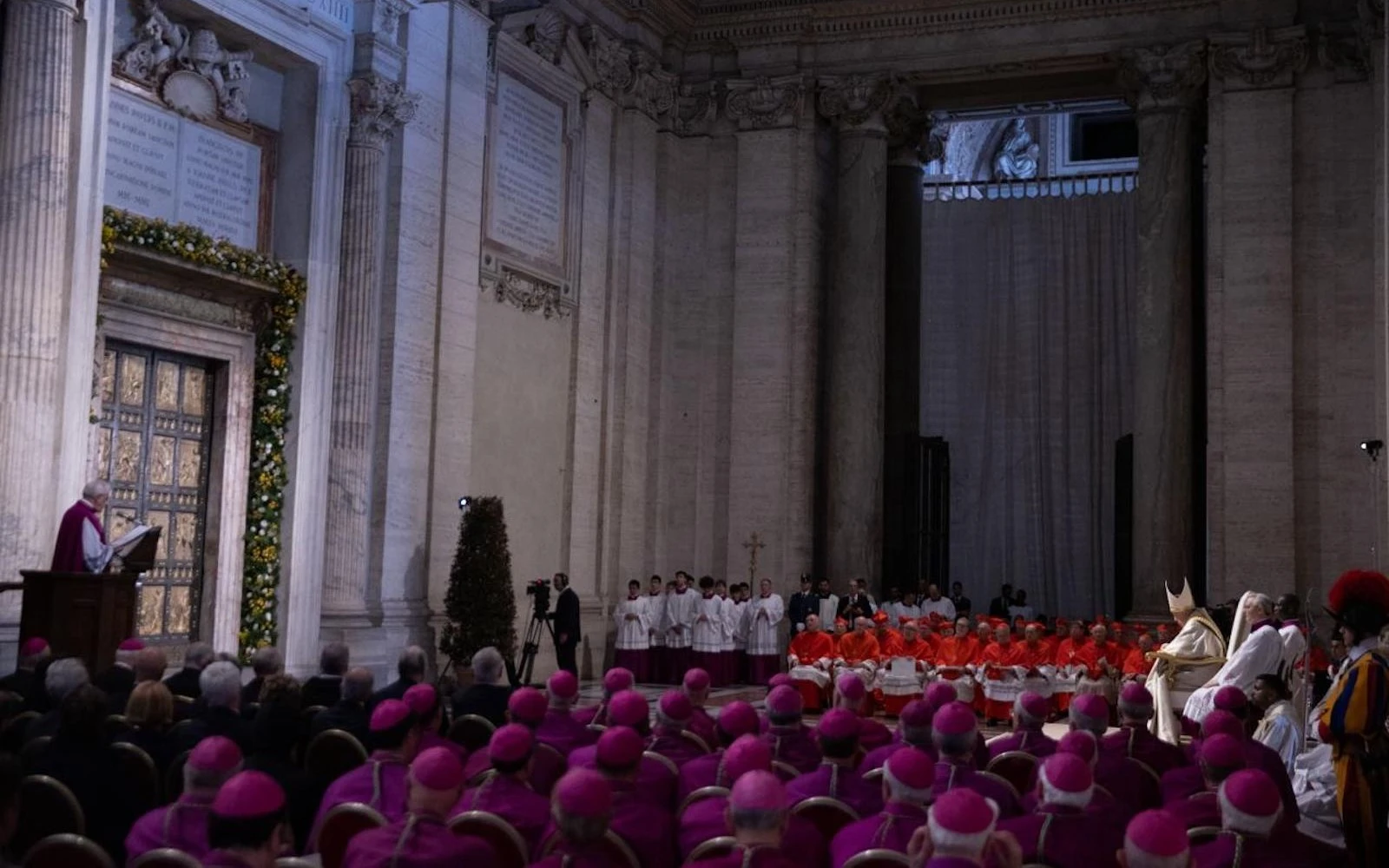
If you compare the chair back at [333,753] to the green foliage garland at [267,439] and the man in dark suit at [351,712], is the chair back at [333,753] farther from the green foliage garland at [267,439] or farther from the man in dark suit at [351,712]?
the green foliage garland at [267,439]

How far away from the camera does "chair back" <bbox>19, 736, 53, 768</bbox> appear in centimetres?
635

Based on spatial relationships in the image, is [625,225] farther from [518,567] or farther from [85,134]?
[85,134]

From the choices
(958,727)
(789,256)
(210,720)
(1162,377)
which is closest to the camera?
(958,727)

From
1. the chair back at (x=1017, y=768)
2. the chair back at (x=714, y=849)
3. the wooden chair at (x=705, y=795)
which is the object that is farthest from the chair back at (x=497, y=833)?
the chair back at (x=1017, y=768)

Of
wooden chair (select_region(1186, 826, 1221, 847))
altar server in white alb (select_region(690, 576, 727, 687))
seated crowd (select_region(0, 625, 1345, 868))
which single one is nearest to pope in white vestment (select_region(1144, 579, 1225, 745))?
seated crowd (select_region(0, 625, 1345, 868))

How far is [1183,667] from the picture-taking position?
13.0 metres

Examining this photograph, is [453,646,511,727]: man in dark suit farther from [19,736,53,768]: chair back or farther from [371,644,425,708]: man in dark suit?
[19,736,53,768]: chair back

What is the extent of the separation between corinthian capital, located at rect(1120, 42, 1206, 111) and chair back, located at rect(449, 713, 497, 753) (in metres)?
17.5

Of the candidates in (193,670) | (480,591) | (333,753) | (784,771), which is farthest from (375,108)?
(784,771)

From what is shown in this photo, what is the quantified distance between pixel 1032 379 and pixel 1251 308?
966 centimetres

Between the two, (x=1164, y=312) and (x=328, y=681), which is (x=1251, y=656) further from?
(x=1164, y=312)

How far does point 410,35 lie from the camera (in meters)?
17.9

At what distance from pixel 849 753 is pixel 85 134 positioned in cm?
1031

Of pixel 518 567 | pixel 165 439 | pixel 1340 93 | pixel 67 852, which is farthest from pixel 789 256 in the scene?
pixel 67 852
